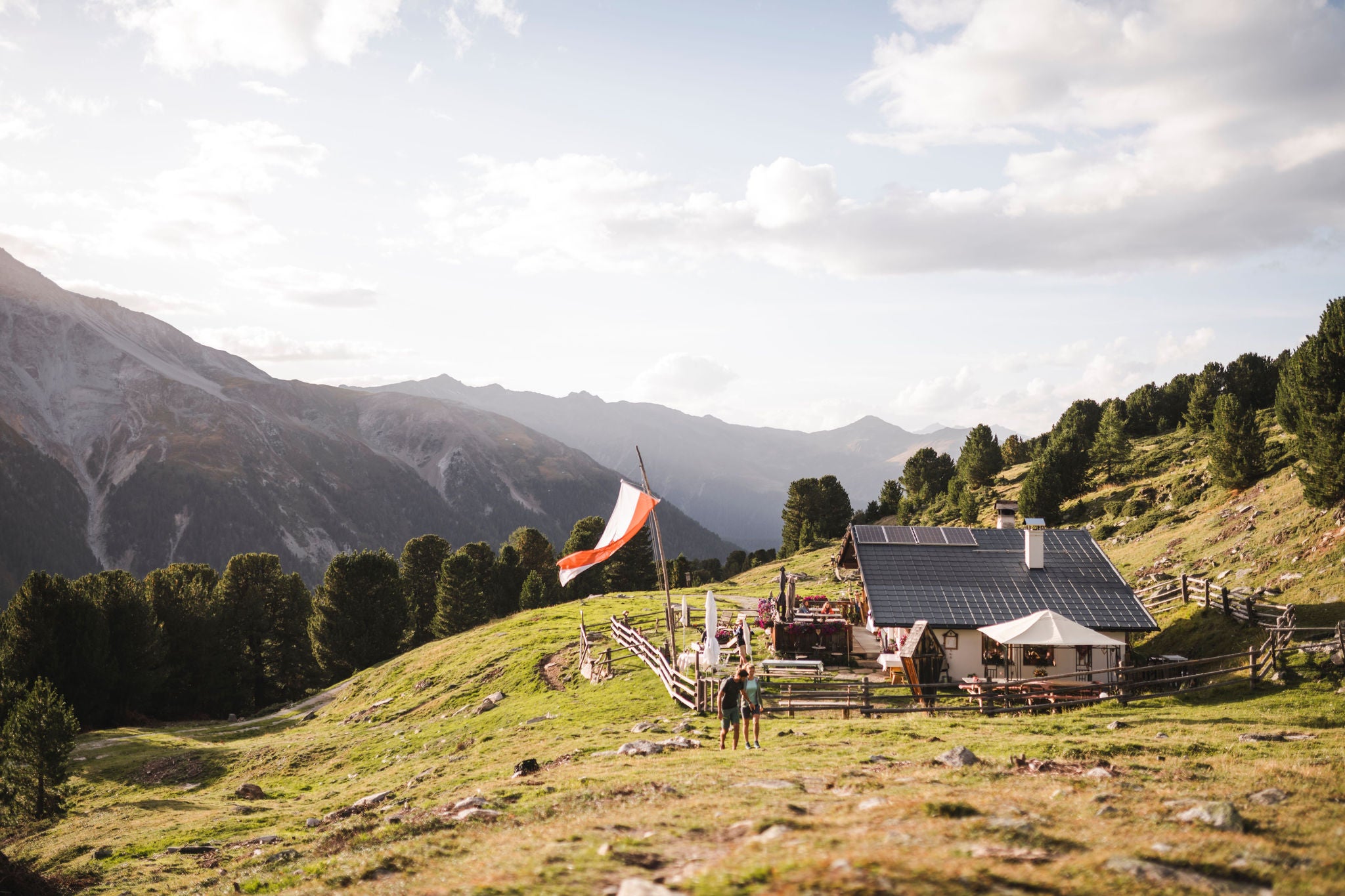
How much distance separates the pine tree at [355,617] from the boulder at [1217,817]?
7096 cm

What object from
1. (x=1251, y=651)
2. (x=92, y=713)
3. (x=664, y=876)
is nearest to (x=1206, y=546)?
(x=1251, y=651)

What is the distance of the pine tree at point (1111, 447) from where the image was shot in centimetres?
8531

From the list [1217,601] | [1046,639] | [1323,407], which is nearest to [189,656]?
[1046,639]

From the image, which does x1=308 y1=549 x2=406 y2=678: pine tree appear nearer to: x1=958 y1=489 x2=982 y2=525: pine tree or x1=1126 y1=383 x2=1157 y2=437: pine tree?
x1=958 y1=489 x2=982 y2=525: pine tree

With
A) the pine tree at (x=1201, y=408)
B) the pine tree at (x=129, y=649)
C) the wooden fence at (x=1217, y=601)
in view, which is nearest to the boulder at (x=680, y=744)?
the wooden fence at (x=1217, y=601)

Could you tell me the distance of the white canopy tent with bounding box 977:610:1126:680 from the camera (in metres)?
27.9

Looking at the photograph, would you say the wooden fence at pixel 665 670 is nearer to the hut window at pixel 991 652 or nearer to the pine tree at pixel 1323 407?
the hut window at pixel 991 652

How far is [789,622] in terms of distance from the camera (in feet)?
120

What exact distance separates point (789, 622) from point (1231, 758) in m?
21.4

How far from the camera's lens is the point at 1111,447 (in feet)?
280

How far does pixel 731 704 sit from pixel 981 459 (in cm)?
9291

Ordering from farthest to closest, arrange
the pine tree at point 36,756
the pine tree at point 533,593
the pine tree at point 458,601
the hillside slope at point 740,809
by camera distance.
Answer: the pine tree at point 533,593, the pine tree at point 458,601, the pine tree at point 36,756, the hillside slope at point 740,809

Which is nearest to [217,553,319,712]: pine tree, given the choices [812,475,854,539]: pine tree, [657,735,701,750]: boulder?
[657,735,701,750]: boulder

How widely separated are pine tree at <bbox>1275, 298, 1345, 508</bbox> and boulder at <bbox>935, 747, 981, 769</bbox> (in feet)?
113
